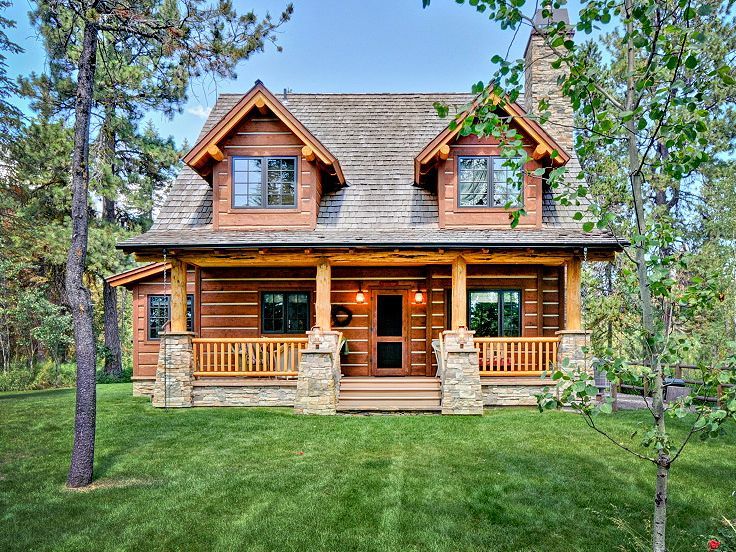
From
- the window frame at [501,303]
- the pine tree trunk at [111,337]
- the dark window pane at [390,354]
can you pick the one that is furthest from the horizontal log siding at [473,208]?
the pine tree trunk at [111,337]

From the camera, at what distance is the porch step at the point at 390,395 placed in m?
9.82

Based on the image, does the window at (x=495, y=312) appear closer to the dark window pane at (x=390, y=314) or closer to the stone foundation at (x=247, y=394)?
the dark window pane at (x=390, y=314)

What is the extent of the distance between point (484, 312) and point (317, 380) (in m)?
5.06

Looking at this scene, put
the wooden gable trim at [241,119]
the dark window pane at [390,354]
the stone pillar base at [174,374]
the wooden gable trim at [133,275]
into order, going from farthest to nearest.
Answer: the wooden gable trim at [133,275], the dark window pane at [390,354], the wooden gable trim at [241,119], the stone pillar base at [174,374]

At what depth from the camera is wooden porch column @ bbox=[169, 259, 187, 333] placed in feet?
34.2

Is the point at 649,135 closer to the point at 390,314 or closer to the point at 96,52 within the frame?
the point at 96,52

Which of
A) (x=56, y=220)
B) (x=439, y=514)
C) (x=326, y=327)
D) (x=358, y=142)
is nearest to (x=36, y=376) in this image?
(x=56, y=220)

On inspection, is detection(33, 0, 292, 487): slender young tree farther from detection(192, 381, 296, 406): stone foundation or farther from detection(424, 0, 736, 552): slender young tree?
detection(424, 0, 736, 552): slender young tree

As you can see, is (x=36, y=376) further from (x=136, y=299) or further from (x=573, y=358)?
(x=573, y=358)

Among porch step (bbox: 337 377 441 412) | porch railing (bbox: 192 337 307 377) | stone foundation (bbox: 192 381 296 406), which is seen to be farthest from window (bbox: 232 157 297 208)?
porch step (bbox: 337 377 441 412)

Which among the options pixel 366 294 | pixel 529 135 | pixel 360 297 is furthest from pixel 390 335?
pixel 529 135

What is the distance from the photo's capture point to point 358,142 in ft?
44.3

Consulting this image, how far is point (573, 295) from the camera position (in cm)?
1024

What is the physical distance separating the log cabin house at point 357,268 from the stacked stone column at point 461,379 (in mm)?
30
